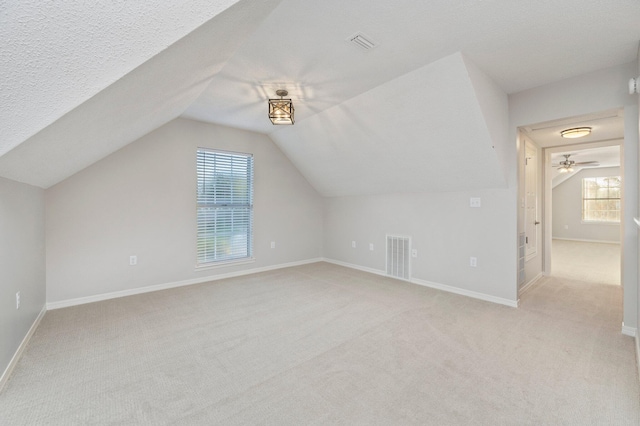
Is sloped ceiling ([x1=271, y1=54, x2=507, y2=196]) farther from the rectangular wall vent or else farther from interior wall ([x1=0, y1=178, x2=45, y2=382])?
interior wall ([x1=0, y1=178, x2=45, y2=382])

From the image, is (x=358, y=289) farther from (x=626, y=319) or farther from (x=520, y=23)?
(x=520, y=23)

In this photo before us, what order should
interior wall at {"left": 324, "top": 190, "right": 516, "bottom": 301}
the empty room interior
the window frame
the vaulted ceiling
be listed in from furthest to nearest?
1. the window frame
2. interior wall at {"left": 324, "top": 190, "right": 516, "bottom": 301}
3. the empty room interior
4. the vaulted ceiling

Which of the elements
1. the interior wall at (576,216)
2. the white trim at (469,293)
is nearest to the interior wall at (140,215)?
the white trim at (469,293)

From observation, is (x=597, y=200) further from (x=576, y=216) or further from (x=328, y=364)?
(x=328, y=364)

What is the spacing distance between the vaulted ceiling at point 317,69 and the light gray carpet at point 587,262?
111 inches

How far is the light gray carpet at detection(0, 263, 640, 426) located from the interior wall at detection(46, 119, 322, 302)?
0.47 meters

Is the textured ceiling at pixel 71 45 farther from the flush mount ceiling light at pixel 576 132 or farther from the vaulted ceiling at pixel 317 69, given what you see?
the flush mount ceiling light at pixel 576 132

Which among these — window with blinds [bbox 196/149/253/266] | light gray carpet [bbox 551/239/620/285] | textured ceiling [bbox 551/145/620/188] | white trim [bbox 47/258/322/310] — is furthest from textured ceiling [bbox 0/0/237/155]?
textured ceiling [bbox 551/145/620/188]

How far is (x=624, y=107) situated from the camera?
2.59 m

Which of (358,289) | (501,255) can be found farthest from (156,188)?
(501,255)

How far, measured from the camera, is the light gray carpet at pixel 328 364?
5.13 feet

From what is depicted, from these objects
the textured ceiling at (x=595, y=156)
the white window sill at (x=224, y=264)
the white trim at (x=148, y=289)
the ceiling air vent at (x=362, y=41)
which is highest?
the ceiling air vent at (x=362, y=41)

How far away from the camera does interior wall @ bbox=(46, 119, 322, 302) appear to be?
3238 mm

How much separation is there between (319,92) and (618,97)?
112 inches
